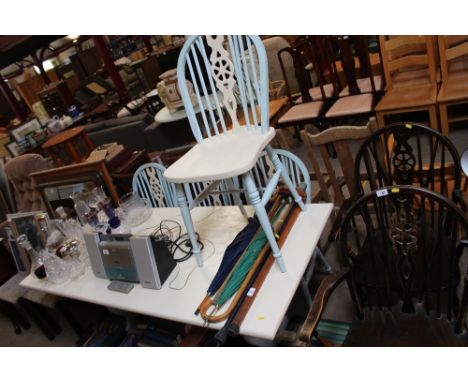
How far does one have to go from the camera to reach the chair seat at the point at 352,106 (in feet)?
8.70

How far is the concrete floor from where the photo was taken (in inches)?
71.8

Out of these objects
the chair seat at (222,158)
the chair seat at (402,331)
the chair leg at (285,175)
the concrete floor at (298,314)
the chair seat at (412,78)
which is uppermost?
the chair seat at (222,158)

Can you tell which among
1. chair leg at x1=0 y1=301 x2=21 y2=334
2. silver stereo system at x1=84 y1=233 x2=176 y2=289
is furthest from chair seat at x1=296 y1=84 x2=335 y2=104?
chair leg at x1=0 y1=301 x2=21 y2=334

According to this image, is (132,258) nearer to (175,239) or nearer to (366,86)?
(175,239)

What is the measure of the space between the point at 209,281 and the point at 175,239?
455 mm

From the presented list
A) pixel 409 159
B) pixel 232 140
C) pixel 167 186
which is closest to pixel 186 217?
pixel 232 140

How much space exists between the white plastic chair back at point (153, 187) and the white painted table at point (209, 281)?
398 millimetres

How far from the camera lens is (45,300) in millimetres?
2195

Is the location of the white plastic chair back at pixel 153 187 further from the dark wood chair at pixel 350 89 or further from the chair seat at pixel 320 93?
the chair seat at pixel 320 93

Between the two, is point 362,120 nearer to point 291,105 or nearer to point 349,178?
point 291,105

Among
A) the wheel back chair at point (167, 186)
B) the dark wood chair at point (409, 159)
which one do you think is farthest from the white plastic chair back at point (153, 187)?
the dark wood chair at point (409, 159)

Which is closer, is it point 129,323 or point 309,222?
point 309,222
